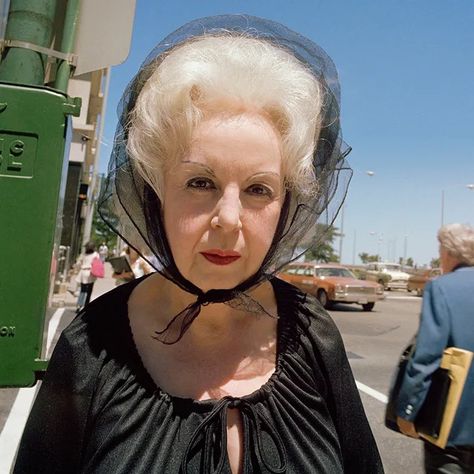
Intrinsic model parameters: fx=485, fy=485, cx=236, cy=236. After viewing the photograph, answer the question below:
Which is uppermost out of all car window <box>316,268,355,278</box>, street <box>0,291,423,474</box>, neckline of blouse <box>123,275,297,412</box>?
neckline of blouse <box>123,275,297,412</box>

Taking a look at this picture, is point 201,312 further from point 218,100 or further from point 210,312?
point 218,100

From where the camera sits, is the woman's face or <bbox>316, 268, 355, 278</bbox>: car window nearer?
the woman's face

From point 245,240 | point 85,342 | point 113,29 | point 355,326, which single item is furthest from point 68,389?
point 355,326

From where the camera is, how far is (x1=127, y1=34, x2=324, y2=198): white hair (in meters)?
1.09

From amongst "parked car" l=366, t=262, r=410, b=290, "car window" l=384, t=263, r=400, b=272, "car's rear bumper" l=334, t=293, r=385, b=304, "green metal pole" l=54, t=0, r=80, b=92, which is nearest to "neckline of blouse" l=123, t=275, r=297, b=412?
"green metal pole" l=54, t=0, r=80, b=92

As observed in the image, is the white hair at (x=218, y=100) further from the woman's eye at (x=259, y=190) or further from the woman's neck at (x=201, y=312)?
the woman's neck at (x=201, y=312)

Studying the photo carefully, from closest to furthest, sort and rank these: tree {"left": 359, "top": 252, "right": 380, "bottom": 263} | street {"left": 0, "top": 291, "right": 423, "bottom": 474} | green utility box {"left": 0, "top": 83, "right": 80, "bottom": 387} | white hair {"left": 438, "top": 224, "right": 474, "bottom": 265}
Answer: green utility box {"left": 0, "top": 83, "right": 80, "bottom": 387}, white hair {"left": 438, "top": 224, "right": 474, "bottom": 265}, street {"left": 0, "top": 291, "right": 423, "bottom": 474}, tree {"left": 359, "top": 252, "right": 380, "bottom": 263}

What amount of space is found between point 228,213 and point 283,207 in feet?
0.76

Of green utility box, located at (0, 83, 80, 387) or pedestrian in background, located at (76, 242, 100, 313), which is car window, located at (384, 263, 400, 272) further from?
green utility box, located at (0, 83, 80, 387)

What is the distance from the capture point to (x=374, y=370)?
730cm

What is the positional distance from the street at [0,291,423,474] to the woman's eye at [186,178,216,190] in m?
1.14

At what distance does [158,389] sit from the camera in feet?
3.65

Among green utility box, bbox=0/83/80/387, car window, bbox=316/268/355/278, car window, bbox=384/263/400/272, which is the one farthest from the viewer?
car window, bbox=384/263/400/272

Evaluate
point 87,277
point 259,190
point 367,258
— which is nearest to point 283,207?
point 259,190
